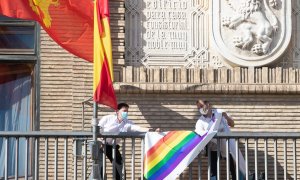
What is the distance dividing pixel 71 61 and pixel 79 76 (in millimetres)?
266

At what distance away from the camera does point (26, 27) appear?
16.5 metres

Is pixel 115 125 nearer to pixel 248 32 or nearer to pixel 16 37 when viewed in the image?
pixel 16 37

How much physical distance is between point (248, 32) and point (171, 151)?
275 cm

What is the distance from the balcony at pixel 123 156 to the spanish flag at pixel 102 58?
514 mm

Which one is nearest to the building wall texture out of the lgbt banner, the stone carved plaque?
the stone carved plaque

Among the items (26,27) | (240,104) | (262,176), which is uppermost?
(26,27)

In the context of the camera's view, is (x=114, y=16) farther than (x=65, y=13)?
Yes

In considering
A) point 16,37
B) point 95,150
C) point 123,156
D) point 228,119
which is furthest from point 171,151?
point 16,37

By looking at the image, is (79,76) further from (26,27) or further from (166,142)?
(166,142)

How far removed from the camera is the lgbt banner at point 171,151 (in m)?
14.5

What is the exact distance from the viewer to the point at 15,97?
1645 cm

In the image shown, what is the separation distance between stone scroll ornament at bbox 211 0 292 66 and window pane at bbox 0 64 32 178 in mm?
2810

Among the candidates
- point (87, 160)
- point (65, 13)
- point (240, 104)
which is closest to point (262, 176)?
point (240, 104)

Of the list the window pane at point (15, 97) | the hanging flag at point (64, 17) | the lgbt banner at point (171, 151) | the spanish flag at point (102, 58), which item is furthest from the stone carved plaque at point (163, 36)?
the lgbt banner at point (171, 151)
